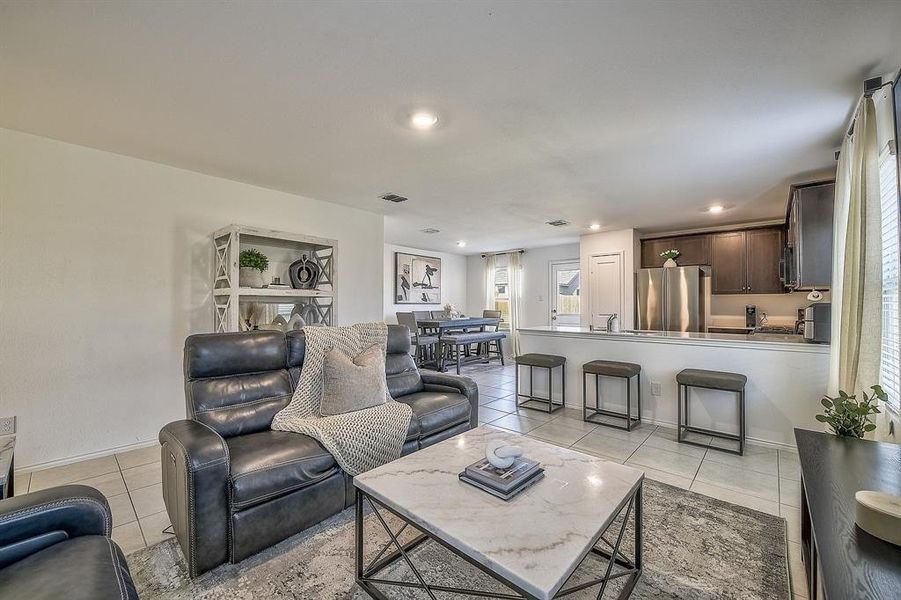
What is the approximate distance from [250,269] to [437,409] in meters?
2.10

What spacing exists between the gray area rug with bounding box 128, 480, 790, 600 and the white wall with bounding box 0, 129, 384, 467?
67.5 inches

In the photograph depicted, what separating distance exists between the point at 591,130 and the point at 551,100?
1.74 feet

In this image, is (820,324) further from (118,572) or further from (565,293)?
(565,293)

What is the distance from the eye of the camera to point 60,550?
110cm

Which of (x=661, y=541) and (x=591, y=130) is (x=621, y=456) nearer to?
(x=661, y=541)

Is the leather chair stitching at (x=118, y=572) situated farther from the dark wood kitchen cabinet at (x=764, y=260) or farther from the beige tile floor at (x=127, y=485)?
the dark wood kitchen cabinet at (x=764, y=260)

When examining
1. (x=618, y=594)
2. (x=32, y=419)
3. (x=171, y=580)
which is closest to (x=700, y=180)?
(x=618, y=594)

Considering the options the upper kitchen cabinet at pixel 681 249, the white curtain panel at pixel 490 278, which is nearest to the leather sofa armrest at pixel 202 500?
the upper kitchen cabinet at pixel 681 249

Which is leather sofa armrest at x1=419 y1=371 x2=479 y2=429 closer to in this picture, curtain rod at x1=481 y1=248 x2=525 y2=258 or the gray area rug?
the gray area rug

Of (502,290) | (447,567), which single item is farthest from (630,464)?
(502,290)

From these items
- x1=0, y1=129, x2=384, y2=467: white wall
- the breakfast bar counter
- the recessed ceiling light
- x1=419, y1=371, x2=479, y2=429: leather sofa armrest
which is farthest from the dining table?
the recessed ceiling light

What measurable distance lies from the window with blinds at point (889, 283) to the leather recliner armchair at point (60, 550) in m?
3.22

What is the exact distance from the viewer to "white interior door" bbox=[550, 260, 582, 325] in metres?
7.62

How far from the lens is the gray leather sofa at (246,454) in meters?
1.63
